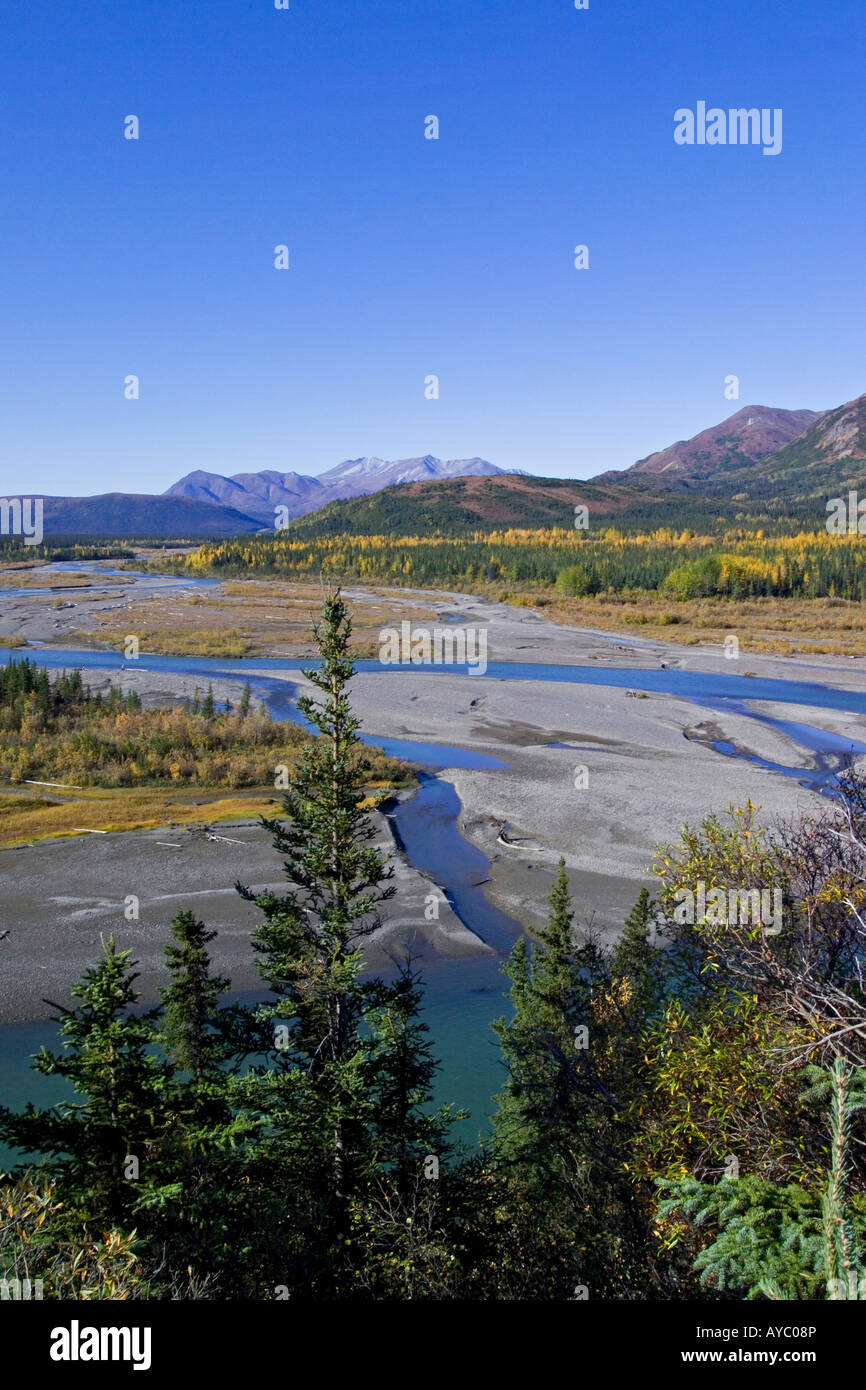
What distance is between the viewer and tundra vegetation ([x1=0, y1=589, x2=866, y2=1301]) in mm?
8016

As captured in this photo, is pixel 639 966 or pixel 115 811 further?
pixel 115 811

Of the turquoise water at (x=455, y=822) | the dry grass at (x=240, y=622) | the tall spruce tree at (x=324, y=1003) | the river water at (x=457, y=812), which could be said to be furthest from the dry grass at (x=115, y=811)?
the dry grass at (x=240, y=622)

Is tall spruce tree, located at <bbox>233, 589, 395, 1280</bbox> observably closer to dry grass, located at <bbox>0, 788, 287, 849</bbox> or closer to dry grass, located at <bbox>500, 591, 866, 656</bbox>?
dry grass, located at <bbox>0, 788, 287, 849</bbox>

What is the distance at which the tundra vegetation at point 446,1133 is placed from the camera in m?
8.02

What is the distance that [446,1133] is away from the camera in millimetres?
12289

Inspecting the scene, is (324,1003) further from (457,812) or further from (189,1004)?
(457,812)

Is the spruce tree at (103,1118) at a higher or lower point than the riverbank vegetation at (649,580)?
lower

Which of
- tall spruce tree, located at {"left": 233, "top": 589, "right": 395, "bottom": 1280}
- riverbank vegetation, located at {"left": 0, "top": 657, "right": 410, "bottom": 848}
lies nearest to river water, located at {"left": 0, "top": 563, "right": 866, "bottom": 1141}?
riverbank vegetation, located at {"left": 0, "top": 657, "right": 410, "bottom": 848}

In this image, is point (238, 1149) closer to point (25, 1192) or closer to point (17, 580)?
point (25, 1192)

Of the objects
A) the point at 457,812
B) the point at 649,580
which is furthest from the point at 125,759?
the point at 649,580

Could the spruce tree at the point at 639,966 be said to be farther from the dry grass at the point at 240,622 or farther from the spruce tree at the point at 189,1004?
the dry grass at the point at 240,622

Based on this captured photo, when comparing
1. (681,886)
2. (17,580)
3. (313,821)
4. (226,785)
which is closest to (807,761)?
(226,785)

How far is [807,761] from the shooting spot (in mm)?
46375

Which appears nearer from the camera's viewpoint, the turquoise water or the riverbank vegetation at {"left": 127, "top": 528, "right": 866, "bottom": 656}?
→ the turquoise water
